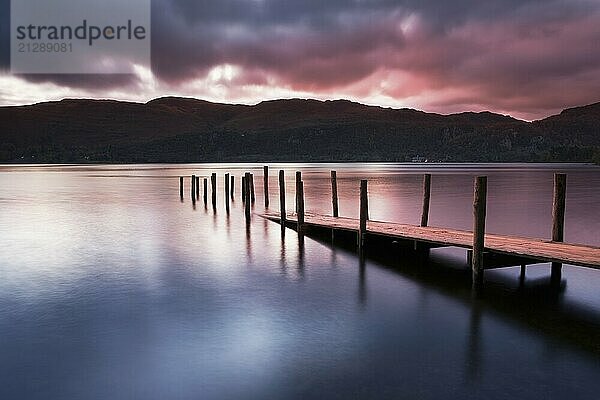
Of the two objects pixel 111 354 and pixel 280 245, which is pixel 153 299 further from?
pixel 280 245

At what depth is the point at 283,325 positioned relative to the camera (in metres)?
9.72

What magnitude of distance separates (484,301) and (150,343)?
6.84 m

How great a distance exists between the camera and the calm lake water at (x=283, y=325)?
7082 millimetres

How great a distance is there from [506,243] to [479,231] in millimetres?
1060

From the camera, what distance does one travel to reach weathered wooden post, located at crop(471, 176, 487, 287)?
1170 cm

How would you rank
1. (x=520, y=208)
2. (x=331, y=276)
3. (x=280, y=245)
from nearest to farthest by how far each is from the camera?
(x=331, y=276)
(x=280, y=245)
(x=520, y=208)

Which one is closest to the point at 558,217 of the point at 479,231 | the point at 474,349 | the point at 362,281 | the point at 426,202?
the point at 479,231

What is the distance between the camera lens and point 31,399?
6703 millimetres

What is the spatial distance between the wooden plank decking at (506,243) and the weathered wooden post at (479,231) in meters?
0.25

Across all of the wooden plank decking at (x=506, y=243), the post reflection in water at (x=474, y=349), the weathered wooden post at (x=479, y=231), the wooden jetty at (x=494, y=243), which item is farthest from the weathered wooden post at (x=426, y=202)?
the post reflection in water at (x=474, y=349)

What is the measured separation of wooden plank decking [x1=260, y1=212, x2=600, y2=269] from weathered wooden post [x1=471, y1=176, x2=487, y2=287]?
25cm

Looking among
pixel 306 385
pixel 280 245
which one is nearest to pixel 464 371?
pixel 306 385

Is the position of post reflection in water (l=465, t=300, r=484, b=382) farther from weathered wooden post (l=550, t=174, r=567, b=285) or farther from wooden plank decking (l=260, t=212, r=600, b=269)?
weathered wooden post (l=550, t=174, r=567, b=285)

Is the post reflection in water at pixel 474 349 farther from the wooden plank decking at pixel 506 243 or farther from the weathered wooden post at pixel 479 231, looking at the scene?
the wooden plank decking at pixel 506 243
